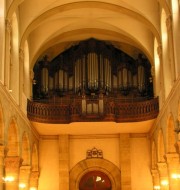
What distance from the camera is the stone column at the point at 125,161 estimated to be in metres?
28.4

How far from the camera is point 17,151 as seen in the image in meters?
21.8

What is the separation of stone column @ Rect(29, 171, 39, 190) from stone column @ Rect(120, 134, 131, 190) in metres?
4.88

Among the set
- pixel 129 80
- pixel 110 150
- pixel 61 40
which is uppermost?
pixel 61 40

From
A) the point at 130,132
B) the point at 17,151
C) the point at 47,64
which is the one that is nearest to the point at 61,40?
the point at 47,64

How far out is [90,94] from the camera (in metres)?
27.2

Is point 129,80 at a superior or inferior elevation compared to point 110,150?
superior

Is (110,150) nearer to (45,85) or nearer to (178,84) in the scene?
(45,85)

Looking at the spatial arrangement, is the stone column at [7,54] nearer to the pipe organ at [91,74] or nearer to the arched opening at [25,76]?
the arched opening at [25,76]

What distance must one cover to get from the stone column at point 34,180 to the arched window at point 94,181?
262cm

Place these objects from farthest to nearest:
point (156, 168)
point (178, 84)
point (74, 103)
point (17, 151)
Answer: point (156, 168) → point (74, 103) → point (17, 151) → point (178, 84)

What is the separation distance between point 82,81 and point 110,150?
456cm

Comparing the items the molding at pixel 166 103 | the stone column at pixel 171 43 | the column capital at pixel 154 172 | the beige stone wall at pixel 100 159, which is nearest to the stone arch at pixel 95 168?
the beige stone wall at pixel 100 159

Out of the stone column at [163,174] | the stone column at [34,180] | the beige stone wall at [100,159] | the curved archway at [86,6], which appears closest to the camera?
the curved archway at [86,6]

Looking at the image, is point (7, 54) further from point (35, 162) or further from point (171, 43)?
point (35, 162)
